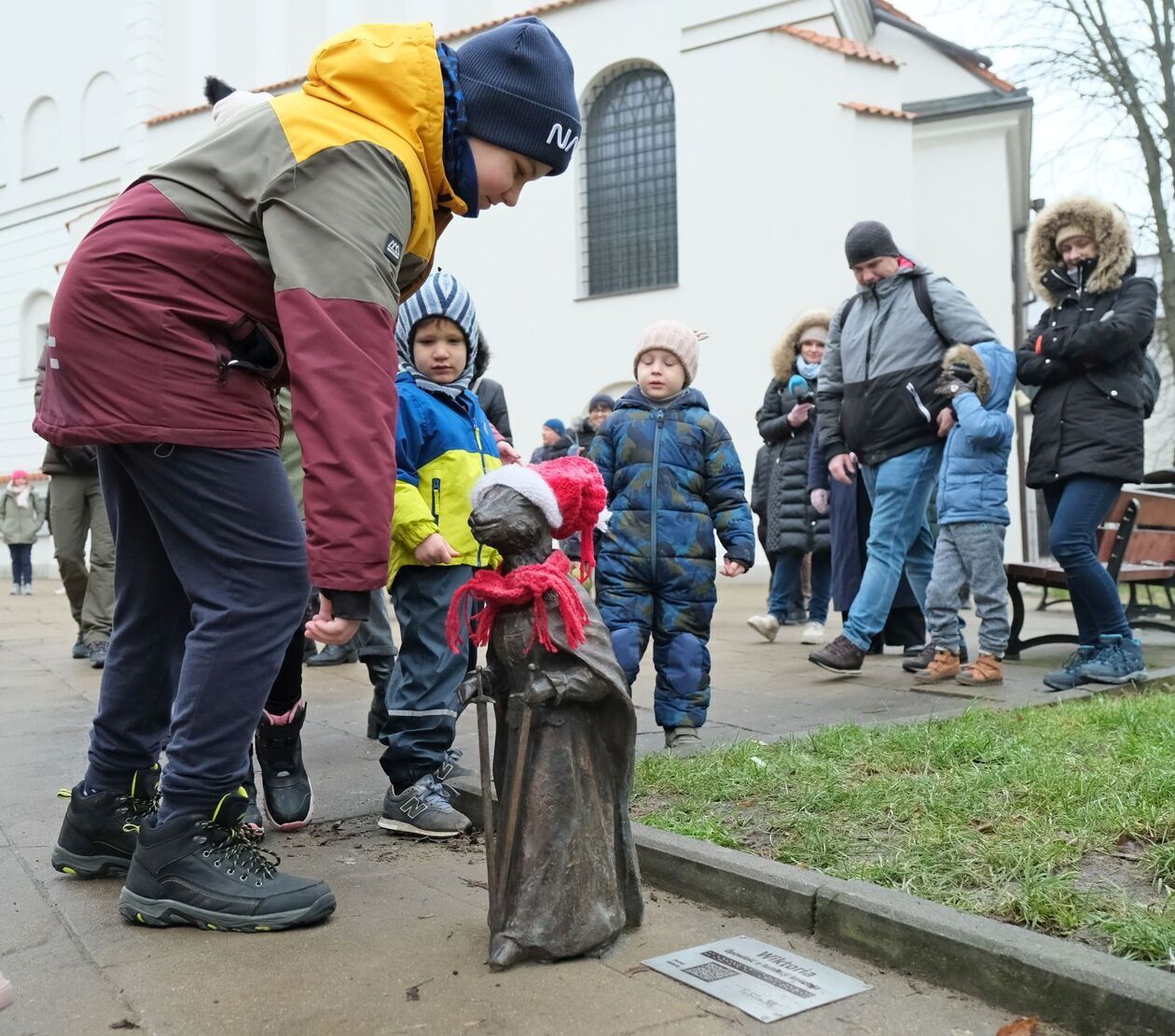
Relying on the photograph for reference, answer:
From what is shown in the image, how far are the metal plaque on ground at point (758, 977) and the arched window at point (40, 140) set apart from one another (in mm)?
27244

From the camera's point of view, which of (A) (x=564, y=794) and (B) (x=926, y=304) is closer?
(A) (x=564, y=794)

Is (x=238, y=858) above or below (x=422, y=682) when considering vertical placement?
below

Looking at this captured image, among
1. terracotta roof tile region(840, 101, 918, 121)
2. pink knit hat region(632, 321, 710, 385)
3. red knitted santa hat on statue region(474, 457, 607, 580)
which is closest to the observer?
red knitted santa hat on statue region(474, 457, 607, 580)

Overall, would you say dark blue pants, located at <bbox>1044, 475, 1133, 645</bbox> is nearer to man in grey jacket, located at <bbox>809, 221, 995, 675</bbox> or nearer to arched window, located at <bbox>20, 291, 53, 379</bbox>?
man in grey jacket, located at <bbox>809, 221, 995, 675</bbox>

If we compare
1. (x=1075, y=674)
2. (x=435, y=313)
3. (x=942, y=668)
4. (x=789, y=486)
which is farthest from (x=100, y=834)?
(x=789, y=486)

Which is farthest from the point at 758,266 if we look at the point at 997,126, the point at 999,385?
the point at 999,385

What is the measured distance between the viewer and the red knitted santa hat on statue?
263 cm

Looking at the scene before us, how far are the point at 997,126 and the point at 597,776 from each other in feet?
60.1

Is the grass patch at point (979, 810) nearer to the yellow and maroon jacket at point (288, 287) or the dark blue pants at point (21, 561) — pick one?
the yellow and maroon jacket at point (288, 287)

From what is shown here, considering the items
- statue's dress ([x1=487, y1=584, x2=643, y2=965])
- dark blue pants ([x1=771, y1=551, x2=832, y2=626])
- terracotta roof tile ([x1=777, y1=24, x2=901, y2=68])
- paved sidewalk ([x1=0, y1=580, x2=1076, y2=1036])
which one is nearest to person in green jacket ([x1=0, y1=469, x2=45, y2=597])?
dark blue pants ([x1=771, y1=551, x2=832, y2=626])

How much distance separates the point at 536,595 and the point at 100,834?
1.40m

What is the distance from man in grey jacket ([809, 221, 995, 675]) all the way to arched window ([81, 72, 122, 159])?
2225 centimetres

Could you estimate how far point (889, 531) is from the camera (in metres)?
6.03

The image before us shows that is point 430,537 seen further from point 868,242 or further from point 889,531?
point 868,242
